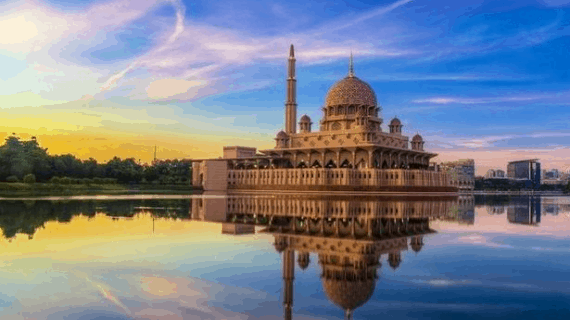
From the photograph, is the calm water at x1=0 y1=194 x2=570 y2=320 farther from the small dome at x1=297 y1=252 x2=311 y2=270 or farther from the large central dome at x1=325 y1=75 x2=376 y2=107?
the large central dome at x1=325 y1=75 x2=376 y2=107

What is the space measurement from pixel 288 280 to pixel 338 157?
189 ft

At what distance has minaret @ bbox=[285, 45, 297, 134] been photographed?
75.4 metres

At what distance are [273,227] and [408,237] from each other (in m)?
4.57

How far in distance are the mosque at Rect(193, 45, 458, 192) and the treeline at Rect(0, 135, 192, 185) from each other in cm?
1081

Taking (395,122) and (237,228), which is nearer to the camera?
(237,228)

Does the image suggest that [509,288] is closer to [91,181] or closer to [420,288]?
[420,288]

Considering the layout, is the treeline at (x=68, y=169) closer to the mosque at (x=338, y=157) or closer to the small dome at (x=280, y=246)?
the mosque at (x=338, y=157)

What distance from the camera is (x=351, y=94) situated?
70812 mm

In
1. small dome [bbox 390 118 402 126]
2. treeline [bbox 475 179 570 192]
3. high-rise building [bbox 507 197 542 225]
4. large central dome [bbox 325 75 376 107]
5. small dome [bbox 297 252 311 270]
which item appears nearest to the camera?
small dome [bbox 297 252 311 270]

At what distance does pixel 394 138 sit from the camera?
6956 centimetres

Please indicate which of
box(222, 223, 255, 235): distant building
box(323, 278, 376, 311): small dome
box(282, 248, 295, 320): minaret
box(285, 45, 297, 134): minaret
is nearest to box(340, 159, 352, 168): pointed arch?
box(285, 45, 297, 134): minaret

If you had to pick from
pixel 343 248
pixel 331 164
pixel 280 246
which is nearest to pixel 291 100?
pixel 331 164

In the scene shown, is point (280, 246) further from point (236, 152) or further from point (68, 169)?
point (236, 152)

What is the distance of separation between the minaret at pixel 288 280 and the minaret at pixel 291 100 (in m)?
64.5
